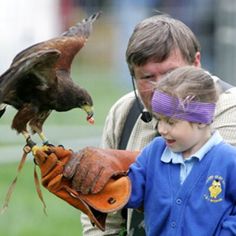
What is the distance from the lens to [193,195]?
4.77 meters

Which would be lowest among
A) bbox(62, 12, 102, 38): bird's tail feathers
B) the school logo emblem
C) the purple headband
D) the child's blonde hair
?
the school logo emblem

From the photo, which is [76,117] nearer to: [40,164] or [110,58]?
[110,58]

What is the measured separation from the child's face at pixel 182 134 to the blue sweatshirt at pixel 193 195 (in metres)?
0.07

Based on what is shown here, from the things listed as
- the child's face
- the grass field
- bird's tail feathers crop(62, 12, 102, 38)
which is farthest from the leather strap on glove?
the grass field

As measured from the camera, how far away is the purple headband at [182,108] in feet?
15.4

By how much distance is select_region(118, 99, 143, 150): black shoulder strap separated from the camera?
5.67 meters

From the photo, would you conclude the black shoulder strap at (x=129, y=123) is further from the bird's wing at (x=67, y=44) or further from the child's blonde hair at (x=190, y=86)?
the child's blonde hair at (x=190, y=86)

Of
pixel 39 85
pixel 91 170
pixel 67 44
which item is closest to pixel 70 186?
pixel 91 170

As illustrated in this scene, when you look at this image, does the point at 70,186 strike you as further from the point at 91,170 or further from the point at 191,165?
the point at 191,165

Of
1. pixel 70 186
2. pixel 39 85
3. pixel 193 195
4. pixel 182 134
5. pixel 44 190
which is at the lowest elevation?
pixel 44 190

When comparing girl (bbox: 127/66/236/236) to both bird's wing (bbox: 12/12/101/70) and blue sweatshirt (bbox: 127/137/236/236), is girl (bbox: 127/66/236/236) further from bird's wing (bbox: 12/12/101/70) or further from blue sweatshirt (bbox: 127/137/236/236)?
bird's wing (bbox: 12/12/101/70)

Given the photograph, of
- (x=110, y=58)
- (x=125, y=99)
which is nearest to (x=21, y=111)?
(x=125, y=99)

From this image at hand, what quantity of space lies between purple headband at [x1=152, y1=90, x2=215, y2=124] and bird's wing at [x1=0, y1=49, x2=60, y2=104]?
0.84 metres

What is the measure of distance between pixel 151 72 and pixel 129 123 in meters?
0.45
